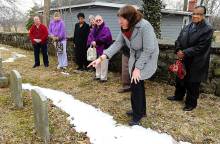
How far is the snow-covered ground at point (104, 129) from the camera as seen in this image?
186 inches

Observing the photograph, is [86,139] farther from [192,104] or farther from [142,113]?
[192,104]

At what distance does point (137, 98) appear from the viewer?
500cm

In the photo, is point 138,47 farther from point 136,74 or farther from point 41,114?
point 41,114

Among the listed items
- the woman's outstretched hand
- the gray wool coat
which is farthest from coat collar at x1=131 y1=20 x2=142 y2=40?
the woman's outstretched hand

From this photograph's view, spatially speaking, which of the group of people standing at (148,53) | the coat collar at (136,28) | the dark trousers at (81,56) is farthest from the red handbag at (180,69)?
the dark trousers at (81,56)

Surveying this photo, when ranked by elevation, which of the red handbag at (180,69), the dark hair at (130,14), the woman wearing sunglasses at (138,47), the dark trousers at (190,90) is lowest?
the dark trousers at (190,90)

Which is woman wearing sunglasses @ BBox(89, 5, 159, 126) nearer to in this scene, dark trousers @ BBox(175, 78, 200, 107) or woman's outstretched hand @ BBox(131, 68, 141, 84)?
woman's outstretched hand @ BBox(131, 68, 141, 84)

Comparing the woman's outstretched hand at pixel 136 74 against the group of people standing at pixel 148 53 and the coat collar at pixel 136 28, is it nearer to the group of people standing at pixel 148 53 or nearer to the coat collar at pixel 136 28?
the group of people standing at pixel 148 53

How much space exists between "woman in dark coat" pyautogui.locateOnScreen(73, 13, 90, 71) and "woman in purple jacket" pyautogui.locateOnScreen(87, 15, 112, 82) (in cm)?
94

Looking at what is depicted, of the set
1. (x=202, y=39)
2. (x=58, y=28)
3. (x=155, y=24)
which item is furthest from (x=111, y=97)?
(x=155, y=24)

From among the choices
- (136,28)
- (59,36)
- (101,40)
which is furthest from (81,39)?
(136,28)

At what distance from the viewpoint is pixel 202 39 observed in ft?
17.8

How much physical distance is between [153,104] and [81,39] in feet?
12.4

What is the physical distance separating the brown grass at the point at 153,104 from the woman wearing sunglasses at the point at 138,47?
27.1 inches
